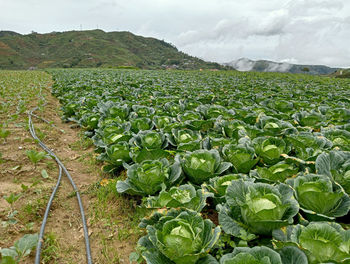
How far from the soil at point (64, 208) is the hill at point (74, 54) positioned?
81079mm

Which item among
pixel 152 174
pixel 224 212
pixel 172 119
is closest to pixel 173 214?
pixel 224 212

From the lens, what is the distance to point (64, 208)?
9.62 ft

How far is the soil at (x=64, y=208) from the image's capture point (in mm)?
2286

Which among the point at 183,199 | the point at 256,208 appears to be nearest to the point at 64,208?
the point at 183,199

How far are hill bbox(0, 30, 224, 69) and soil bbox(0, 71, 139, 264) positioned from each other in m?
81.1

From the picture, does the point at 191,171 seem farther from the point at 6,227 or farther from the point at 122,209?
the point at 6,227

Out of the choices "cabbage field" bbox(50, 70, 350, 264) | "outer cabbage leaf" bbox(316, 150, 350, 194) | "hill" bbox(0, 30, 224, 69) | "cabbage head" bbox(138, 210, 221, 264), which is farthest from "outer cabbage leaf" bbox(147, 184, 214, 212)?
"hill" bbox(0, 30, 224, 69)

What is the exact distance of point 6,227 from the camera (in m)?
2.43

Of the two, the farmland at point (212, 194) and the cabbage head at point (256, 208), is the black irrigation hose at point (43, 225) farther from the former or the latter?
the cabbage head at point (256, 208)

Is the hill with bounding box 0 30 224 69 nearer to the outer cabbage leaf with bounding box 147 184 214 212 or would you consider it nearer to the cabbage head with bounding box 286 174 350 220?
the outer cabbage leaf with bounding box 147 184 214 212

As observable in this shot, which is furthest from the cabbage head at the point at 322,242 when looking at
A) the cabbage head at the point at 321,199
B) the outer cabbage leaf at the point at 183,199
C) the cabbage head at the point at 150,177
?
the cabbage head at the point at 150,177

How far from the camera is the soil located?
2286mm

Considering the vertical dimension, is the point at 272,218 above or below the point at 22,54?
below

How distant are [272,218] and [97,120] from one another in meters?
4.64
